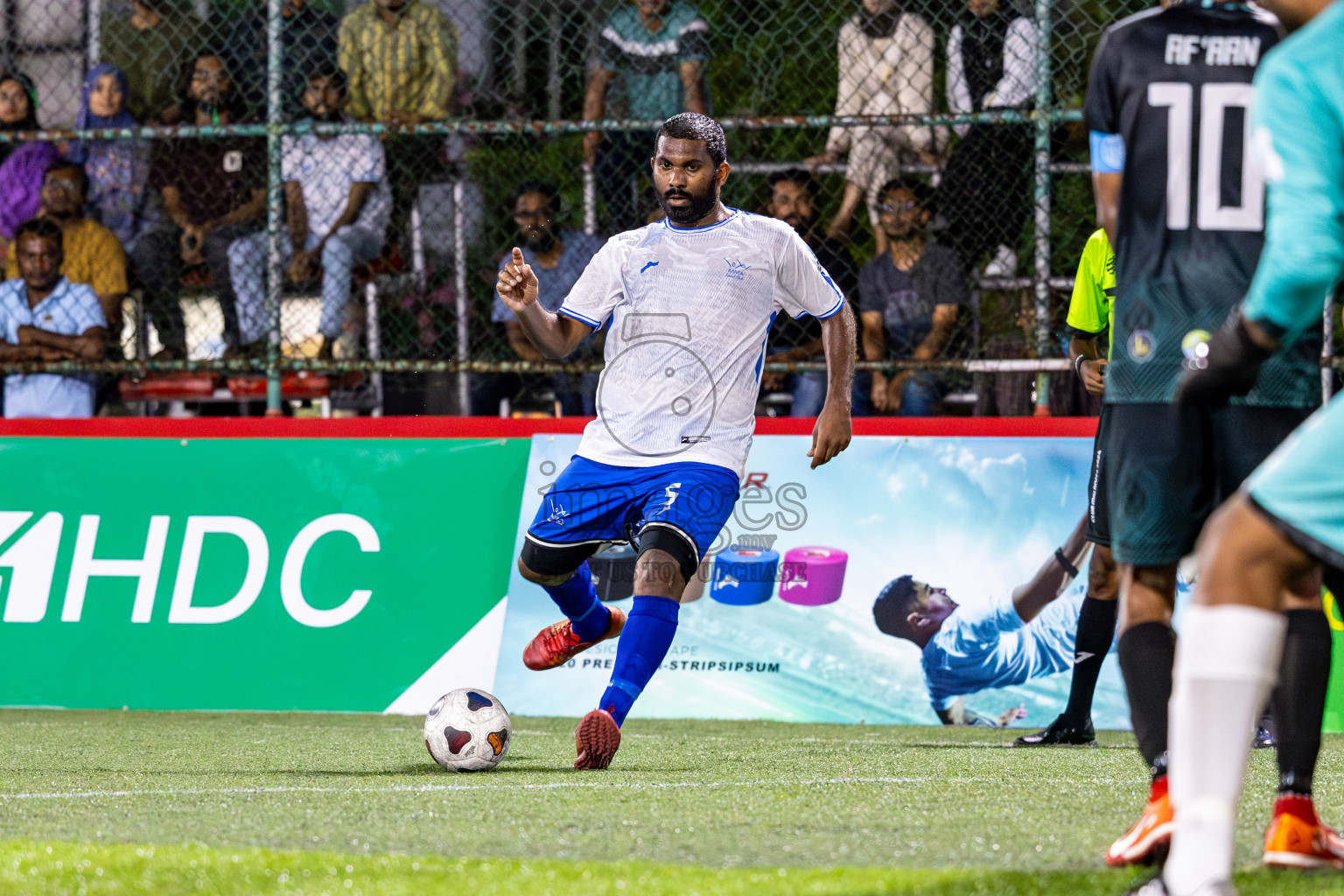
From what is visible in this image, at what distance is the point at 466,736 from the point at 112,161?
615 cm

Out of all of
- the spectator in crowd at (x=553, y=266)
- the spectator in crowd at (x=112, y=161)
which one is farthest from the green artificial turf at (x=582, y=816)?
the spectator in crowd at (x=112, y=161)

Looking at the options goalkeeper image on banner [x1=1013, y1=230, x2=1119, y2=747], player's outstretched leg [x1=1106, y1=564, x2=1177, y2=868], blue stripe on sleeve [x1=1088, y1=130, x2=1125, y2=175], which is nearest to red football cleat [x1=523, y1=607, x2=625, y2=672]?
goalkeeper image on banner [x1=1013, y1=230, x2=1119, y2=747]

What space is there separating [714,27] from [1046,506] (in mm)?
3315

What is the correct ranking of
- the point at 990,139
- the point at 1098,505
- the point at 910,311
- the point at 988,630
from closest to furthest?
the point at 1098,505
the point at 988,630
the point at 990,139
the point at 910,311

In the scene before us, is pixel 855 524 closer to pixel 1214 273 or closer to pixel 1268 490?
pixel 1214 273

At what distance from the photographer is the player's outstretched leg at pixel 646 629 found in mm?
5055

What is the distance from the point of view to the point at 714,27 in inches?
341

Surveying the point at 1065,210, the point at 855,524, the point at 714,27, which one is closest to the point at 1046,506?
the point at 855,524

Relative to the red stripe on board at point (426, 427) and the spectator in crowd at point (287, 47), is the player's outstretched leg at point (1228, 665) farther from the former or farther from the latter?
the spectator in crowd at point (287, 47)

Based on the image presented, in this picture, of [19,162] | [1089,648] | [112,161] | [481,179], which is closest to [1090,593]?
[1089,648]

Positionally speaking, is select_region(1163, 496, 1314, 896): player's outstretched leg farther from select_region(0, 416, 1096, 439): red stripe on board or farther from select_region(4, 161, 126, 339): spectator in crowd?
select_region(4, 161, 126, 339): spectator in crowd

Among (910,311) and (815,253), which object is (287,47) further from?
(910,311)

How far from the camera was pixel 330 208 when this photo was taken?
29.6ft

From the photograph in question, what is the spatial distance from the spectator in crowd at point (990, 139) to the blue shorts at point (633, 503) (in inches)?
123
